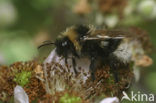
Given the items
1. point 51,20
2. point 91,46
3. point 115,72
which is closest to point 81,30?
point 91,46

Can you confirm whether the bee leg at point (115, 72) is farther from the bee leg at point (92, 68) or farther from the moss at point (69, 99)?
the moss at point (69, 99)

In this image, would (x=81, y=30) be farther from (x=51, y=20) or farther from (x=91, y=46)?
(x=51, y=20)

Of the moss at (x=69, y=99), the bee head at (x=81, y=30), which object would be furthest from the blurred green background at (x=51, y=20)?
the moss at (x=69, y=99)

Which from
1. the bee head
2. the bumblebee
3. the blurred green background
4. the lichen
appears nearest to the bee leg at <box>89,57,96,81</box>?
the bumblebee

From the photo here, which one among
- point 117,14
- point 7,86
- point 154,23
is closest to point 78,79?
point 7,86

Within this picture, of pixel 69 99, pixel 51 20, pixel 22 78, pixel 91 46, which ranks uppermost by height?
pixel 51 20

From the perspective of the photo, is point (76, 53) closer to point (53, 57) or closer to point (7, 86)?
point (53, 57)
